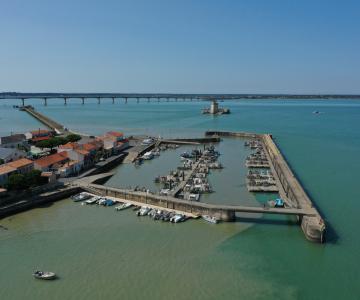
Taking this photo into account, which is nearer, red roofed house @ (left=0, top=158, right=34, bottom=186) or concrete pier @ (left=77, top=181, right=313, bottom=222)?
concrete pier @ (left=77, top=181, right=313, bottom=222)

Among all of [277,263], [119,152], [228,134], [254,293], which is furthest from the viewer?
[228,134]

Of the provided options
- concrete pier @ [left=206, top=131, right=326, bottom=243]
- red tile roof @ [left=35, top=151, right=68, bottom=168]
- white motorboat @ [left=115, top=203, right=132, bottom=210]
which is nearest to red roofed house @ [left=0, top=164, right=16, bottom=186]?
red tile roof @ [left=35, top=151, right=68, bottom=168]

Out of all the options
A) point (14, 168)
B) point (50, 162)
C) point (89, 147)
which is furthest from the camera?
point (89, 147)

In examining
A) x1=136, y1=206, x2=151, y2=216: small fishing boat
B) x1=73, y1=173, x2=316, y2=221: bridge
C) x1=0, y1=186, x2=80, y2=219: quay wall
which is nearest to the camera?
x1=73, y1=173, x2=316, y2=221: bridge

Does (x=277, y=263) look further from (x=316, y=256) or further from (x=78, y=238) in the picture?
(x=78, y=238)

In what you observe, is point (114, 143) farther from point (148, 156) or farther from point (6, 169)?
point (6, 169)

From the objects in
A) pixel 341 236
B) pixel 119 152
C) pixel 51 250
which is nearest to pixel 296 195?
pixel 341 236

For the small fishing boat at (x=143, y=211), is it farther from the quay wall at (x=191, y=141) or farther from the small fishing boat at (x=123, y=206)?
the quay wall at (x=191, y=141)

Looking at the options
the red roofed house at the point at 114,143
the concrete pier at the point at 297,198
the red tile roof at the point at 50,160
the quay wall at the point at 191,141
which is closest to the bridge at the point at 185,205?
the concrete pier at the point at 297,198

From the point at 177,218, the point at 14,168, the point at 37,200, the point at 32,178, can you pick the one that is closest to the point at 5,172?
the point at 14,168

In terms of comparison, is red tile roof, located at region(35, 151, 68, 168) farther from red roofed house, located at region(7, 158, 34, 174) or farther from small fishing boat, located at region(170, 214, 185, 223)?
small fishing boat, located at region(170, 214, 185, 223)

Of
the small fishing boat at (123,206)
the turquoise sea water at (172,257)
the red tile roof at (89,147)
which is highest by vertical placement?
the red tile roof at (89,147)
